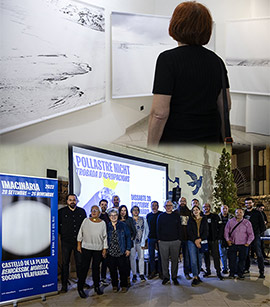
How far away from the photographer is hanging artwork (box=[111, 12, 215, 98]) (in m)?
3.34

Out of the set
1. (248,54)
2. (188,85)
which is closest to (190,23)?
(188,85)

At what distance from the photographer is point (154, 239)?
4.54 metres

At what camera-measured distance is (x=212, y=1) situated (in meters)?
3.24

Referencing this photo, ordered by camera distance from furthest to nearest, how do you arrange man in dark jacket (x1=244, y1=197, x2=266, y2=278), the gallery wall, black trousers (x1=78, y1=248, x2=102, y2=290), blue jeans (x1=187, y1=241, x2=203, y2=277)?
1. man in dark jacket (x1=244, y1=197, x2=266, y2=278)
2. blue jeans (x1=187, y1=241, x2=203, y2=277)
3. black trousers (x1=78, y1=248, x2=102, y2=290)
4. the gallery wall

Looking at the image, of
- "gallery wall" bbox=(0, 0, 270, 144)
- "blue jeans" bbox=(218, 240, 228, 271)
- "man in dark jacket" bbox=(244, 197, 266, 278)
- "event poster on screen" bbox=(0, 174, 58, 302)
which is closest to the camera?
"gallery wall" bbox=(0, 0, 270, 144)

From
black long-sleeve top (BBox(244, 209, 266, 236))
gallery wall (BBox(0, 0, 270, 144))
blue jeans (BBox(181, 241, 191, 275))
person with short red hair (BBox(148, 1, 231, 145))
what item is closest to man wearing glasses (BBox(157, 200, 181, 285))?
blue jeans (BBox(181, 241, 191, 275))

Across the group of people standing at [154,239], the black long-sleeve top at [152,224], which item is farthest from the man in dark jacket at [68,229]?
the black long-sleeve top at [152,224]

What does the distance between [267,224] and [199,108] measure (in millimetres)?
3087

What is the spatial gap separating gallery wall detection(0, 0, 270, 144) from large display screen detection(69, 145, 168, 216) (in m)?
0.12

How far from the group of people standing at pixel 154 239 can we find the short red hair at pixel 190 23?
2145 millimetres

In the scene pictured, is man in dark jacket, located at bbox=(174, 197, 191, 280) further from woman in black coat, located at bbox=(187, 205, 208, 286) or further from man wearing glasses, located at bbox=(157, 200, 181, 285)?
man wearing glasses, located at bbox=(157, 200, 181, 285)

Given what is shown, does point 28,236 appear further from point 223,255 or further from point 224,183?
point 223,255

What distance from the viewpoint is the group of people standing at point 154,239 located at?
3926mm

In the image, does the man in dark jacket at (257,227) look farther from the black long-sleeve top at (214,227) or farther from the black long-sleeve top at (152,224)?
the black long-sleeve top at (152,224)
